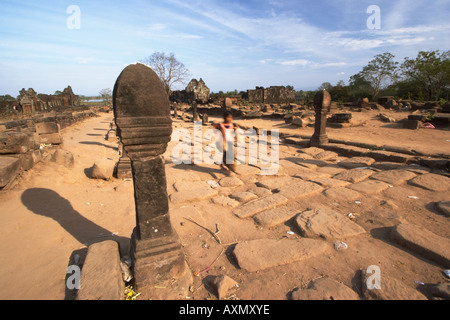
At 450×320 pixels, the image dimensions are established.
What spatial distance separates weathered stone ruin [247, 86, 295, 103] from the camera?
24609 millimetres

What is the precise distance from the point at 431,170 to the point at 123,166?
21.4 ft

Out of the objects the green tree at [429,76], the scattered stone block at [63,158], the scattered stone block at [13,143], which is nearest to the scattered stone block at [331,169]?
the scattered stone block at [63,158]

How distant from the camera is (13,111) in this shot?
1822 cm

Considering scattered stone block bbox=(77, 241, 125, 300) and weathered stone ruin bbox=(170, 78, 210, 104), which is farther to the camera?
weathered stone ruin bbox=(170, 78, 210, 104)

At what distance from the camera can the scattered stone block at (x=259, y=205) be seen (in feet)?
10.7

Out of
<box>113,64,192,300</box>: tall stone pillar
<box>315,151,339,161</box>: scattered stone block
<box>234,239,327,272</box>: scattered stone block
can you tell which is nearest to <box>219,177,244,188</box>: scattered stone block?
<box>234,239,327,272</box>: scattered stone block

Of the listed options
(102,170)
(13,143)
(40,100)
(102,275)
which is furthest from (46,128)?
(40,100)

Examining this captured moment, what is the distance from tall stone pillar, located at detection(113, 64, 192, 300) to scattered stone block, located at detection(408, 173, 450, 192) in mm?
4152

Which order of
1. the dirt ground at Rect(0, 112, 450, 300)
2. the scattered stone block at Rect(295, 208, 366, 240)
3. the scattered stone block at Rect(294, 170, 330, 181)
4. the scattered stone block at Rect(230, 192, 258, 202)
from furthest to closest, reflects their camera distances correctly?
the scattered stone block at Rect(294, 170, 330, 181) < the scattered stone block at Rect(230, 192, 258, 202) < the scattered stone block at Rect(295, 208, 366, 240) < the dirt ground at Rect(0, 112, 450, 300)

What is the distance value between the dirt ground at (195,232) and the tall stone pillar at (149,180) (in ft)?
0.96

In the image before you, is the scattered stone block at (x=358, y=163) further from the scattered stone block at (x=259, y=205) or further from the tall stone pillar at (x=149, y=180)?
the tall stone pillar at (x=149, y=180)

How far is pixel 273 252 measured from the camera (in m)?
2.40

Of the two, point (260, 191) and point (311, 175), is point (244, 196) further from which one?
point (311, 175)

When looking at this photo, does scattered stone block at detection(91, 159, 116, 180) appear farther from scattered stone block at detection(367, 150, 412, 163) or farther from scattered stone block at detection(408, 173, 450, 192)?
scattered stone block at detection(367, 150, 412, 163)
